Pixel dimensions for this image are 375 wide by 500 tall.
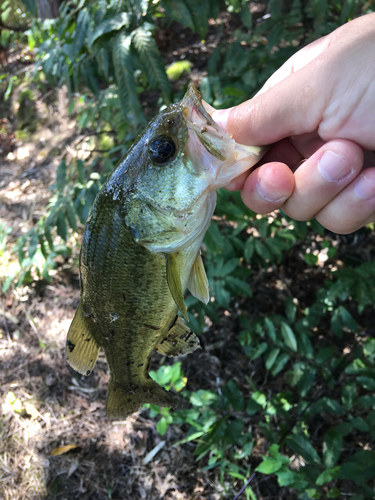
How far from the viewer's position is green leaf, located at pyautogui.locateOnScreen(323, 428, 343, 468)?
Result: 2.07 meters

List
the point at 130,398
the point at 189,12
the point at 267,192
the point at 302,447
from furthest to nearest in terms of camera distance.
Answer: the point at 302,447 < the point at 189,12 < the point at 130,398 < the point at 267,192

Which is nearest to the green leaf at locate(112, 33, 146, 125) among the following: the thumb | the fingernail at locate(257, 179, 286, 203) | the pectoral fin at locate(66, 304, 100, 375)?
the thumb

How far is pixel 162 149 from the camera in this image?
1.38m

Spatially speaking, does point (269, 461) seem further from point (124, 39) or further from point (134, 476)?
point (124, 39)

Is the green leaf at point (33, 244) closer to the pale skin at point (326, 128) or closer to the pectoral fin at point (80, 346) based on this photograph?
the pectoral fin at point (80, 346)

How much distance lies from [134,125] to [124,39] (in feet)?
2.53

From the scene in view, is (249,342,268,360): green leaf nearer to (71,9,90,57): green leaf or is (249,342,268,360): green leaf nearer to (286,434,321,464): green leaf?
(286,434,321,464): green leaf

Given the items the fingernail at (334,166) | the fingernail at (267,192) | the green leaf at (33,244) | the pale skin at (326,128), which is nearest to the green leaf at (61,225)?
the green leaf at (33,244)

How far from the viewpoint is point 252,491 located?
2.75 m

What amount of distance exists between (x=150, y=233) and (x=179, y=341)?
69cm

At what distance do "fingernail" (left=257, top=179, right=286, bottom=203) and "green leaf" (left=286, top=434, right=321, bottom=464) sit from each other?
169cm

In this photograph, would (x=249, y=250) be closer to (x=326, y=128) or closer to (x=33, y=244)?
(x=326, y=128)

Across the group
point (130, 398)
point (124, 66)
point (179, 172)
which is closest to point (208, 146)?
point (179, 172)

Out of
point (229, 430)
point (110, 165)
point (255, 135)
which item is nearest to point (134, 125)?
point (110, 165)
